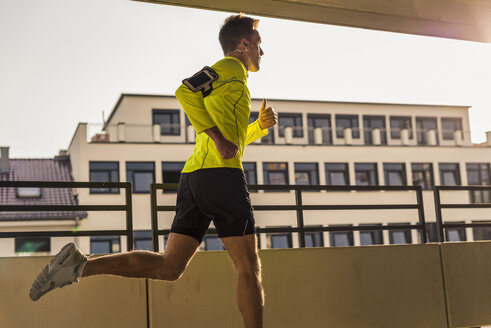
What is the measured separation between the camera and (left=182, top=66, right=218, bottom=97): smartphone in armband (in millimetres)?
3521

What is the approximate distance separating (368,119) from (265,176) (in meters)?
9.98

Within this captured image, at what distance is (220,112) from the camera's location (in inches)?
139

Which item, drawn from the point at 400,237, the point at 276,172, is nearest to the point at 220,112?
the point at 276,172

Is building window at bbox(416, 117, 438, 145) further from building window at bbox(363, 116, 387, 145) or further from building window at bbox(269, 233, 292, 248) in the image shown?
building window at bbox(269, 233, 292, 248)

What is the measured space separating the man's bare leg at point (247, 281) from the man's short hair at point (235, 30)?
46.9 inches

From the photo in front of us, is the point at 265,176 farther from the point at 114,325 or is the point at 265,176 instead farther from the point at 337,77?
the point at 114,325

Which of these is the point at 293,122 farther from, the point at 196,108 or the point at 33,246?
the point at 196,108

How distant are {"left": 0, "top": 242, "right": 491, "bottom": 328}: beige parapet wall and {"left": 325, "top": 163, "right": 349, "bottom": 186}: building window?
3754cm

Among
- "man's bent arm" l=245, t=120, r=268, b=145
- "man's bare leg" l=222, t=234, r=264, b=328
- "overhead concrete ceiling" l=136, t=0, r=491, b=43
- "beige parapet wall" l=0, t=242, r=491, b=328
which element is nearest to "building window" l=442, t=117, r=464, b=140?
"overhead concrete ceiling" l=136, t=0, r=491, b=43

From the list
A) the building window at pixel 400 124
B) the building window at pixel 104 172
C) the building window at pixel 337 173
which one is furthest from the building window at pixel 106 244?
the building window at pixel 400 124

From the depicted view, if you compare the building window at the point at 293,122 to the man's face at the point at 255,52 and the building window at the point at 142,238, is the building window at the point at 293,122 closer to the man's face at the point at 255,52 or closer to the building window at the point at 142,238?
the building window at the point at 142,238

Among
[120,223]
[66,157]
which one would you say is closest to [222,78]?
[120,223]

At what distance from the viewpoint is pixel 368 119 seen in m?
47.2

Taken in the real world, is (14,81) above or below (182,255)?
above
